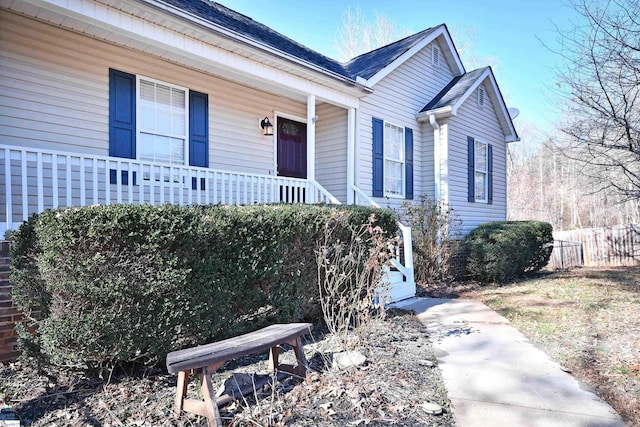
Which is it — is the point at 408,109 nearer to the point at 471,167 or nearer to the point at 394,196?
the point at 394,196

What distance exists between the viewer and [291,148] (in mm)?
8781

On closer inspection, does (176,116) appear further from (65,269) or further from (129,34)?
(65,269)

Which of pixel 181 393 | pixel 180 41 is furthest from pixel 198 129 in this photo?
pixel 181 393

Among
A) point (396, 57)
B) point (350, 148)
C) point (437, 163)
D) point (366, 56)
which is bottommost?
point (437, 163)

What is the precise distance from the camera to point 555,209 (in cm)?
2966

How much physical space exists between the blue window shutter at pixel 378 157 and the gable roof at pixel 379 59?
3.95ft

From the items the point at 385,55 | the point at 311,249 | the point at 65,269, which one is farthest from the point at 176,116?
the point at 385,55

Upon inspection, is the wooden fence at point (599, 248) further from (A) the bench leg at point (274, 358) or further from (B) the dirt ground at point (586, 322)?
(A) the bench leg at point (274, 358)

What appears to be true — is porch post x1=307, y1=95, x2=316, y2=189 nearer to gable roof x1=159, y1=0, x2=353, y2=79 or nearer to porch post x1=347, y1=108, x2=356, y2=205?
gable roof x1=159, y1=0, x2=353, y2=79

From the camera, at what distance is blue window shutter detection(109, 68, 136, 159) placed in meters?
5.91

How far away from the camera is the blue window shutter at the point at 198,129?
269 inches

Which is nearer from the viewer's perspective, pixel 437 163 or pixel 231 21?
pixel 231 21

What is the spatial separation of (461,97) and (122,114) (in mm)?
8156

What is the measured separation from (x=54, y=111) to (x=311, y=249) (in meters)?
4.29
